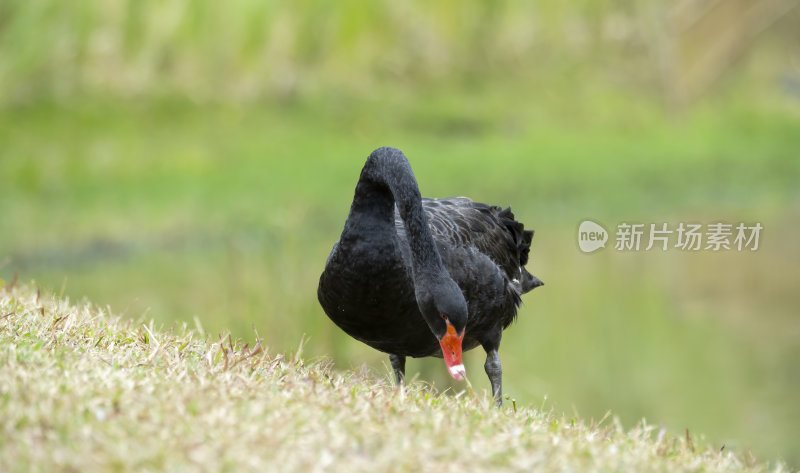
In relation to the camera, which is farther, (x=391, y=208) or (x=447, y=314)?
(x=391, y=208)

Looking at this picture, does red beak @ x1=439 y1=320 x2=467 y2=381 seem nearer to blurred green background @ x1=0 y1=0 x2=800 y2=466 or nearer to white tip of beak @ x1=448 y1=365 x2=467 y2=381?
white tip of beak @ x1=448 y1=365 x2=467 y2=381

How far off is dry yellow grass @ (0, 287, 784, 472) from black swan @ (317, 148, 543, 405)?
0.49 meters

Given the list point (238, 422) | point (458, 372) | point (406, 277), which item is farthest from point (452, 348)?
point (238, 422)

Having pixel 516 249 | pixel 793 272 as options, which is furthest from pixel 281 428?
pixel 793 272

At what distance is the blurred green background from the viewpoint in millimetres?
10305

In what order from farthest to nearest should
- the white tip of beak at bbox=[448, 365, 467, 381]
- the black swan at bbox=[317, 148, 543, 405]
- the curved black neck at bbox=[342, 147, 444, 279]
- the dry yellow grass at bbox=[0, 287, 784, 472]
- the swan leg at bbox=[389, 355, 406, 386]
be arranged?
the swan leg at bbox=[389, 355, 406, 386] < the curved black neck at bbox=[342, 147, 444, 279] < the black swan at bbox=[317, 148, 543, 405] < the white tip of beak at bbox=[448, 365, 467, 381] < the dry yellow grass at bbox=[0, 287, 784, 472]

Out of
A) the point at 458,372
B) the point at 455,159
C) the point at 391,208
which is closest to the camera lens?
the point at 458,372

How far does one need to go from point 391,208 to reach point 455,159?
1290cm

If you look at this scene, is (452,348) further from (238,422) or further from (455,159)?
(455,159)

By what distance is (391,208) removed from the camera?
17.7ft

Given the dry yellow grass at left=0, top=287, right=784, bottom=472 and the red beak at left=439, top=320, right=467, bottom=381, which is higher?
the red beak at left=439, top=320, right=467, bottom=381

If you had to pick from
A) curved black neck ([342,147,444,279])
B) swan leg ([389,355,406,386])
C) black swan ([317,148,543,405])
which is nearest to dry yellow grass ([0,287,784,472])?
black swan ([317,148,543,405])

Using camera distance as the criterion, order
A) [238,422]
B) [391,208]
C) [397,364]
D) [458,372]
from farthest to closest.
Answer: [397,364]
[391,208]
[458,372]
[238,422]

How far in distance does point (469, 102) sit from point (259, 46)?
4.64 metres
